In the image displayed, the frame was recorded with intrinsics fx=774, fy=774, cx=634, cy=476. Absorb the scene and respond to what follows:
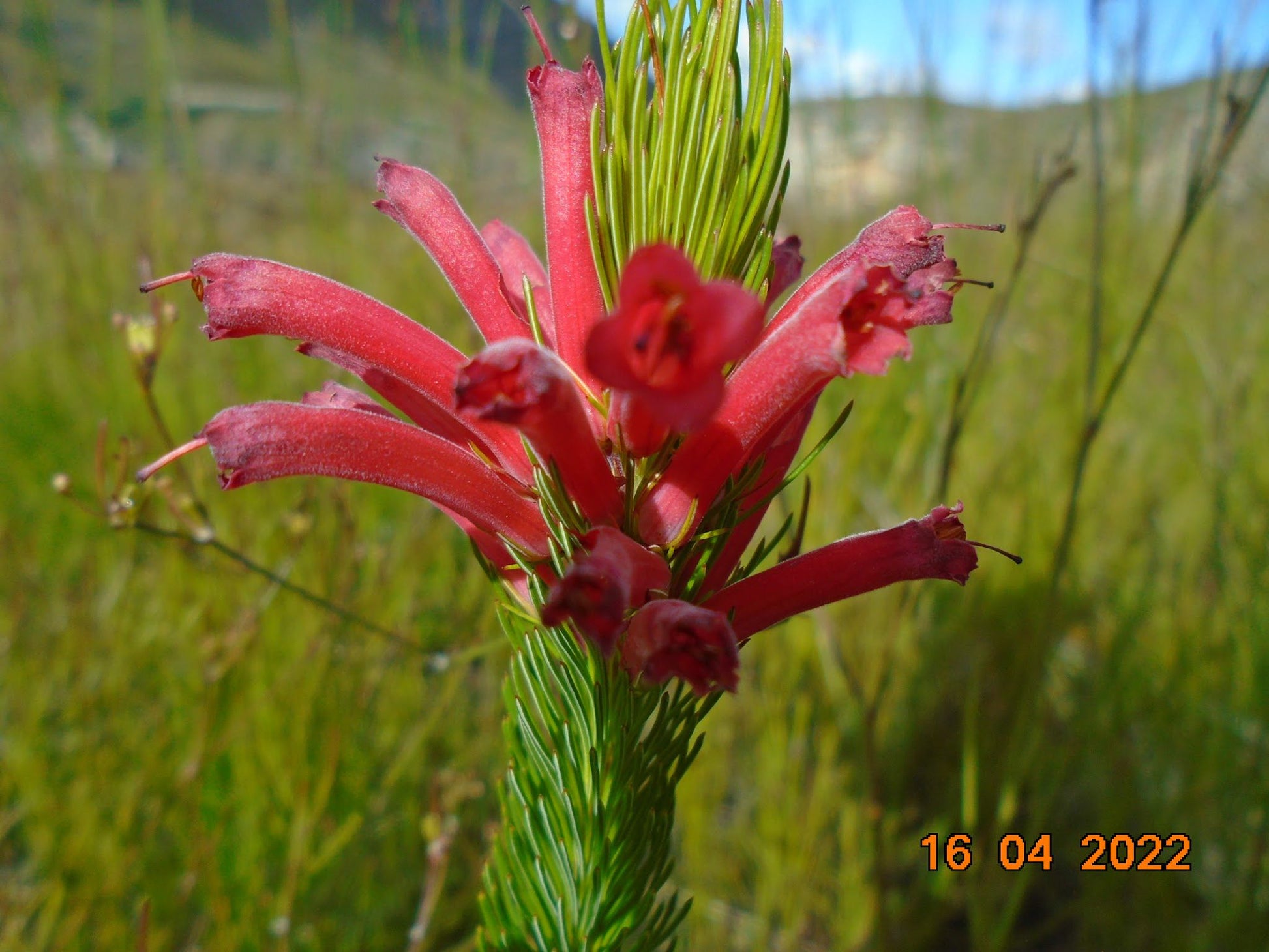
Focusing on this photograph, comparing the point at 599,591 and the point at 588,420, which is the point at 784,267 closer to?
the point at 588,420

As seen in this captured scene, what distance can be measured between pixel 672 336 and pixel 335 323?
36cm

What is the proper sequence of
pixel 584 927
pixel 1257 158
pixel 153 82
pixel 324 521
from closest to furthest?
1. pixel 584 927
2. pixel 324 521
3. pixel 153 82
4. pixel 1257 158

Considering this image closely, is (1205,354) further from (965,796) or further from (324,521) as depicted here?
(324,521)

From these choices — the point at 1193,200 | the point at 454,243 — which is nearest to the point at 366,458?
the point at 454,243

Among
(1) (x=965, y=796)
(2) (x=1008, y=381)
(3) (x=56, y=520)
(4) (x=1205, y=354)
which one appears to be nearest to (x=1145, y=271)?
(2) (x=1008, y=381)

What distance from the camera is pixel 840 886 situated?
180 centimetres

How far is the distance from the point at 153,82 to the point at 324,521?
1.56 m

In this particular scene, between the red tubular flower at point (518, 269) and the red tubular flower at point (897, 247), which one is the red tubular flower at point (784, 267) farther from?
the red tubular flower at point (518, 269)

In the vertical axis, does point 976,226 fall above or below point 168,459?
above

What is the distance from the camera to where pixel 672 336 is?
57cm

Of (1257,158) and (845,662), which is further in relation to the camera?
(1257,158)

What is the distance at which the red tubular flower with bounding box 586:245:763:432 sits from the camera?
52 centimetres

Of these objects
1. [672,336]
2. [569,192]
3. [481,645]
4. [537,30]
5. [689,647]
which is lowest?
[481,645]

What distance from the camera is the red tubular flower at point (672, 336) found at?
0.52 metres
